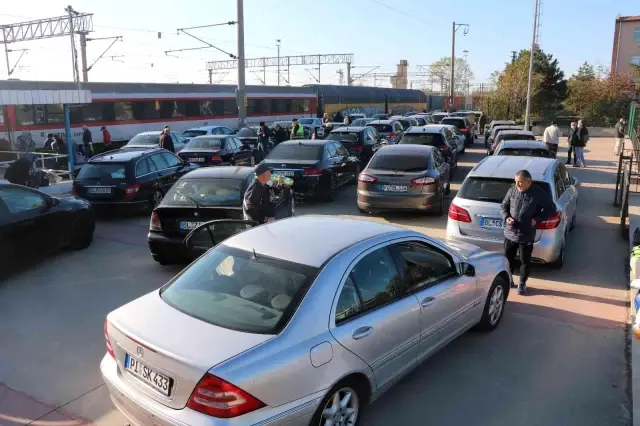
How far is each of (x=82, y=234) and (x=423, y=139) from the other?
971 centimetres

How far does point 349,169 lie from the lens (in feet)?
45.3

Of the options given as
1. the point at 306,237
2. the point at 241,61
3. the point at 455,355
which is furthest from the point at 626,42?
the point at 306,237

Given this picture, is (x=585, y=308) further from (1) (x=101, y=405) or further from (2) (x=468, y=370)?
(1) (x=101, y=405)

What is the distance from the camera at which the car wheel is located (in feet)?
17.4

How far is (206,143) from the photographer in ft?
52.3

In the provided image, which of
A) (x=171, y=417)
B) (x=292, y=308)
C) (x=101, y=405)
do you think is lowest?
(x=101, y=405)

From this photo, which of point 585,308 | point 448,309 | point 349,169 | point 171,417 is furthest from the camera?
point 349,169

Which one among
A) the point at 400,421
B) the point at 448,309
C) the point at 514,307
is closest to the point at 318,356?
the point at 400,421

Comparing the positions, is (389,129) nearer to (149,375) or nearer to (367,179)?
(367,179)

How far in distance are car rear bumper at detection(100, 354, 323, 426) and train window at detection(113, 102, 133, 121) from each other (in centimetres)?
2371

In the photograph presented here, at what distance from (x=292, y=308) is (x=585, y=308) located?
439cm

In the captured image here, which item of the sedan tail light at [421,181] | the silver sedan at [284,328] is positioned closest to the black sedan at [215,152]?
the sedan tail light at [421,181]

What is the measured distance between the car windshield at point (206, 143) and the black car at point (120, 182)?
447cm

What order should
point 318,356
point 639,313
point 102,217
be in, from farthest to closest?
point 102,217 < point 639,313 < point 318,356
